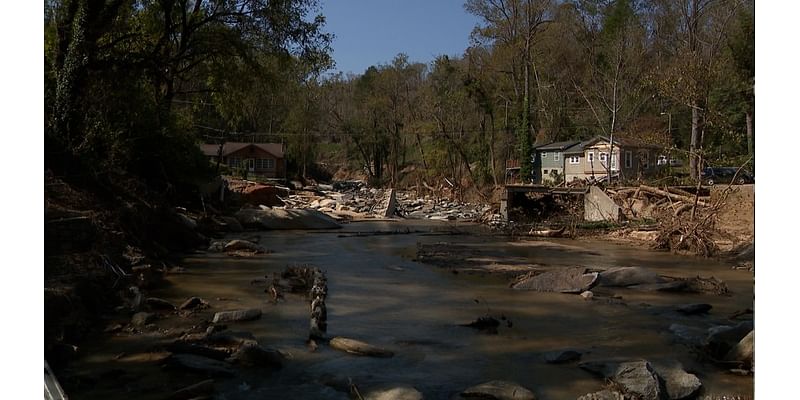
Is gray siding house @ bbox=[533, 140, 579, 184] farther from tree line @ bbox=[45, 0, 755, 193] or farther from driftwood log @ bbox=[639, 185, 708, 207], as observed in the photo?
driftwood log @ bbox=[639, 185, 708, 207]

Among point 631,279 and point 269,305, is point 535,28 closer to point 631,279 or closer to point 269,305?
point 631,279

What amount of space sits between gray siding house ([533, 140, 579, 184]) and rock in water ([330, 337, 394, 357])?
1867cm

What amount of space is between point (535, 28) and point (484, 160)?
1601 centimetres

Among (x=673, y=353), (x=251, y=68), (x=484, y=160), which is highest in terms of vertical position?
(x=251, y=68)

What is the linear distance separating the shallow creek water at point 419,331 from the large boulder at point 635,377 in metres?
0.13

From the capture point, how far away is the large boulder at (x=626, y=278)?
30.4 feet

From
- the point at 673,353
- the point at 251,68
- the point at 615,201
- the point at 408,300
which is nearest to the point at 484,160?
the point at 615,201

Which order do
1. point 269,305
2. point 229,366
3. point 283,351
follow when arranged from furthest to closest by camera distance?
point 269,305 < point 283,351 < point 229,366

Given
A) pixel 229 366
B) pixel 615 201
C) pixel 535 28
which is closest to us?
pixel 229 366

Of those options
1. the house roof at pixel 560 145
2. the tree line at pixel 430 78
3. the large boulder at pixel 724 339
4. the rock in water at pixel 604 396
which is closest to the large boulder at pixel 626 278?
the tree line at pixel 430 78

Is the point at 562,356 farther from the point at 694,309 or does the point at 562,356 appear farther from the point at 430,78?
the point at 430,78

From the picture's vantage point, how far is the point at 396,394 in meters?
4.25

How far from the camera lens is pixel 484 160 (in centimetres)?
2470

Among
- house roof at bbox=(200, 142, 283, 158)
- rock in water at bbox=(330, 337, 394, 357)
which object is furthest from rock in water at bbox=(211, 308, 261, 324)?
house roof at bbox=(200, 142, 283, 158)
